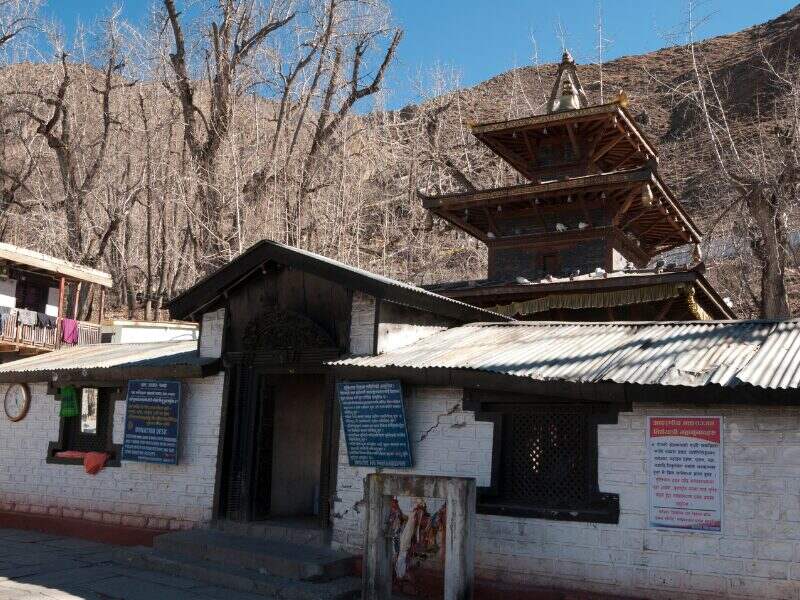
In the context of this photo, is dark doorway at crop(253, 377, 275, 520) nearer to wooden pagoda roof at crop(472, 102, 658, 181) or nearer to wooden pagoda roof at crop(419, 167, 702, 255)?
wooden pagoda roof at crop(419, 167, 702, 255)

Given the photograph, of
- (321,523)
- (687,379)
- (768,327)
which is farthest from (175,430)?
(768,327)

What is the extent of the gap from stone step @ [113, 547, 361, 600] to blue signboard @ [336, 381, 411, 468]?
4.60 feet

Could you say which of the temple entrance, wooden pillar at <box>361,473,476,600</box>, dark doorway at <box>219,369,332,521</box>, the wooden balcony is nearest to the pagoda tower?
the temple entrance

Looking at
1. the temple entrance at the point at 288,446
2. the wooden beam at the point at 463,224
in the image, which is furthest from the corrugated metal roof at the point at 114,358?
the wooden beam at the point at 463,224

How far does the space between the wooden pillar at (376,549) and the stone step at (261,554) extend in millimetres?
826

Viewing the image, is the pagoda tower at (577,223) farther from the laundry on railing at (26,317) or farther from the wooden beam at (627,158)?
the laundry on railing at (26,317)

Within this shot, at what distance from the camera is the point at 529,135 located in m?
19.2

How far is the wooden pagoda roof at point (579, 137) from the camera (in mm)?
18141

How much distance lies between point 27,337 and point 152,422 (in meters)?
17.3

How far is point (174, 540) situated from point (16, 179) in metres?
29.9

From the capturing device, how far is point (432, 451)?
892cm

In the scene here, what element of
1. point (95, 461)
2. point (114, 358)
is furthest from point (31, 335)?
point (95, 461)

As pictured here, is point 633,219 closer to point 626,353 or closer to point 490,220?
point 490,220

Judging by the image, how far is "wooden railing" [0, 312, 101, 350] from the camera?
82.9 feet
